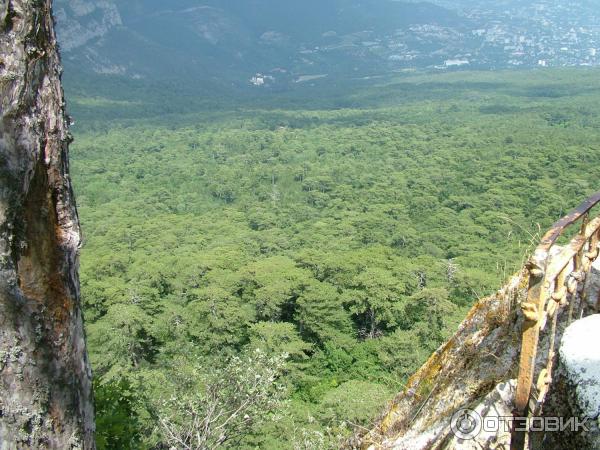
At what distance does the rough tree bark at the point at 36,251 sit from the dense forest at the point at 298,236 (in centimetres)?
198

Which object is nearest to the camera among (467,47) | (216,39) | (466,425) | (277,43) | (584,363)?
(584,363)

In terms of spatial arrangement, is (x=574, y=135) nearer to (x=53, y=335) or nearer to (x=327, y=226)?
(x=327, y=226)

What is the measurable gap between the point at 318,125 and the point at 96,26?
8872 cm

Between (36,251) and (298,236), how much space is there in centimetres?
3359

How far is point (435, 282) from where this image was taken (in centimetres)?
2181

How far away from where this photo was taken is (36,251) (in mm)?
1578

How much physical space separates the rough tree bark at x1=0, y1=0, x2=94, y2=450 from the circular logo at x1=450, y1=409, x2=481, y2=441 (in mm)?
1523

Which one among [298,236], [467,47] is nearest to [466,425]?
[298,236]

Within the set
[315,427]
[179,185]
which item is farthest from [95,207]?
[315,427]

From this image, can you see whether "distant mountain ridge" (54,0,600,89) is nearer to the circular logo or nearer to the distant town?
the distant town

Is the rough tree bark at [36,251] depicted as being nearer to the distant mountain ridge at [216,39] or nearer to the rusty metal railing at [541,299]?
the rusty metal railing at [541,299]

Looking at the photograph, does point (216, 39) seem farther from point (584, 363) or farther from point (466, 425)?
point (584, 363)

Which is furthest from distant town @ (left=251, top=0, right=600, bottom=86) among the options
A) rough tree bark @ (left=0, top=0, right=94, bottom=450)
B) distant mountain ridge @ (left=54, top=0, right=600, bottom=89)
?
rough tree bark @ (left=0, top=0, right=94, bottom=450)

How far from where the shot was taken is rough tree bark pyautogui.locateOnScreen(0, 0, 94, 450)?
148cm
